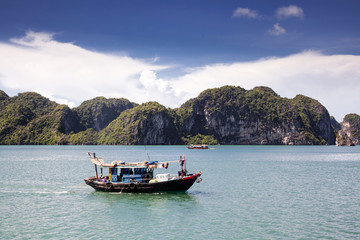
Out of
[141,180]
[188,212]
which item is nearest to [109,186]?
[141,180]

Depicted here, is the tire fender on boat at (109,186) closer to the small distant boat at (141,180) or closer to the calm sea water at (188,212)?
the small distant boat at (141,180)

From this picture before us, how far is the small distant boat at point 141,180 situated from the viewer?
37.3 metres

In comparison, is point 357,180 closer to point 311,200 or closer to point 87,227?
point 311,200

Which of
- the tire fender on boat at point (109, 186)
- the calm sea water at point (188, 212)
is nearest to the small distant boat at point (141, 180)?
the tire fender on boat at point (109, 186)

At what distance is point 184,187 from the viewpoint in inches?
1492

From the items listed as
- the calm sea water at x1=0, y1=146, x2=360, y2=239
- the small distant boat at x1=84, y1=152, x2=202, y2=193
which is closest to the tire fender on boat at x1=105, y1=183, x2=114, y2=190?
the small distant boat at x1=84, y1=152, x2=202, y2=193

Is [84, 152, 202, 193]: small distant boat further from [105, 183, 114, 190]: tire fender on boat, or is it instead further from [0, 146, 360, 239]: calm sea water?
[0, 146, 360, 239]: calm sea water

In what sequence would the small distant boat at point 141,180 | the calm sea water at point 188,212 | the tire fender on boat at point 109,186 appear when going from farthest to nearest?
the tire fender on boat at point 109,186
the small distant boat at point 141,180
the calm sea water at point 188,212

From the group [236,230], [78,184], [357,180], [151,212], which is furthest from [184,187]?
[357,180]

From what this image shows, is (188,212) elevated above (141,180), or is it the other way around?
(141,180)

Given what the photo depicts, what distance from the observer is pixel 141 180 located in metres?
38.7

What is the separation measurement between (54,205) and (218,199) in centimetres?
1798

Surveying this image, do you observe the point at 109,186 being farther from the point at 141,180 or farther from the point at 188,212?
the point at 188,212

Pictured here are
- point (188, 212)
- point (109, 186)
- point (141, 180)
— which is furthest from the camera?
point (141, 180)
